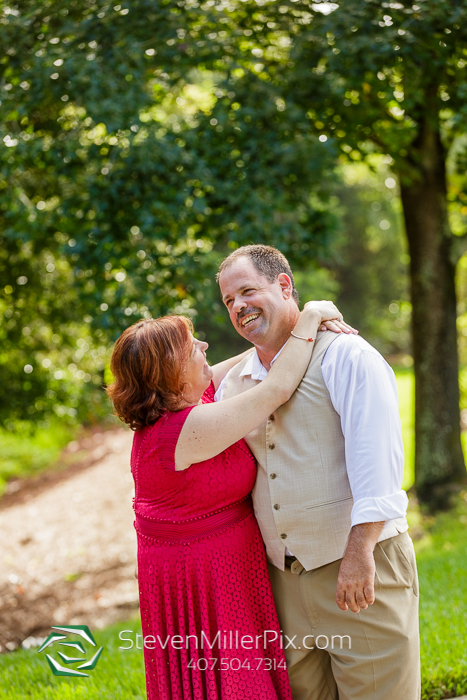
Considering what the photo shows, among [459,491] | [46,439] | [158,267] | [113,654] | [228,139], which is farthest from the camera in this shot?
[46,439]

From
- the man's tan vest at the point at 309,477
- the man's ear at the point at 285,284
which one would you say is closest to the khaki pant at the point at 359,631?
the man's tan vest at the point at 309,477

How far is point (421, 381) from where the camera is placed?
7715 millimetres

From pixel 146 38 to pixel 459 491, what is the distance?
5.99m

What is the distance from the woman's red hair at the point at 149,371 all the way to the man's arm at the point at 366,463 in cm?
65

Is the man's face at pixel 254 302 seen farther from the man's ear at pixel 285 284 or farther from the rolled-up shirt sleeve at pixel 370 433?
the rolled-up shirt sleeve at pixel 370 433

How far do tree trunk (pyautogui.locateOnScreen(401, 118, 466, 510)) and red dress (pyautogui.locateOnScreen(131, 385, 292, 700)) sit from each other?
18.0 ft

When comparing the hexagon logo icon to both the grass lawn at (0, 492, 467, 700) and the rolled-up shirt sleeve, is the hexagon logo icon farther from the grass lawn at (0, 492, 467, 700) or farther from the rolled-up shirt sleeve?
the rolled-up shirt sleeve

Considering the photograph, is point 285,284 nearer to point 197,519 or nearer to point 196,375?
point 196,375

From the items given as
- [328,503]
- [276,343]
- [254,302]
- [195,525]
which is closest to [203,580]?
[195,525]

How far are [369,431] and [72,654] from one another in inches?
139

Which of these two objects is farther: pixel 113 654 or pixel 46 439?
pixel 46 439

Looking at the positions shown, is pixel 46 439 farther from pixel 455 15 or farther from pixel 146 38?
pixel 455 15

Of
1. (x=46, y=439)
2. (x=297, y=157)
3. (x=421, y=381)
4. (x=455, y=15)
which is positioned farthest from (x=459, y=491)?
(x=46, y=439)

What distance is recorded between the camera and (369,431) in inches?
91.5
